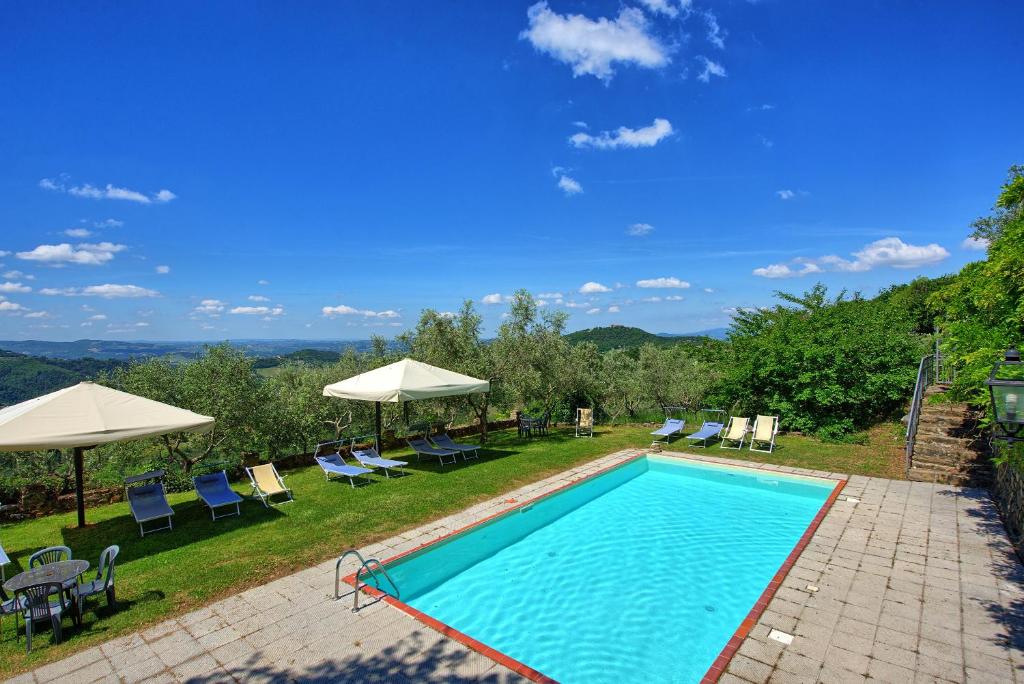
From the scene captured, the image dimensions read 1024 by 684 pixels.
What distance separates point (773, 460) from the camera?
37.4 ft

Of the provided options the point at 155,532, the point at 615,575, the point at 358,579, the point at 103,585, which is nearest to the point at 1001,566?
the point at 615,575

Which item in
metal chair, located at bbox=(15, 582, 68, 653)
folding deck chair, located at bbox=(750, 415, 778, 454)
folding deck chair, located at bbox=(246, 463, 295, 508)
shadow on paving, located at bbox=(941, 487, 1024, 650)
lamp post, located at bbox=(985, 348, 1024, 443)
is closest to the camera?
lamp post, located at bbox=(985, 348, 1024, 443)

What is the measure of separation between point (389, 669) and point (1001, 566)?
733cm

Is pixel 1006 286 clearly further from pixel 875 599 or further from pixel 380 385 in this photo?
pixel 380 385

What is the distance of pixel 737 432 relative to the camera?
42.7 ft

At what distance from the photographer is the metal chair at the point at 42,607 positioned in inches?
166

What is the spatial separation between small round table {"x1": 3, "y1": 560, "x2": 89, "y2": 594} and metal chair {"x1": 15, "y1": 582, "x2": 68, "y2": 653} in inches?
2.2

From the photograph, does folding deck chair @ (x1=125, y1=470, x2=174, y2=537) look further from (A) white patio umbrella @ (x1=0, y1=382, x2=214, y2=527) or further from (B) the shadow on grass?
(A) white patio umbrella @ (x1=0, y1=382, x2=214, y2=527)

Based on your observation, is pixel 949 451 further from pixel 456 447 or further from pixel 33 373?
pixel 33 373

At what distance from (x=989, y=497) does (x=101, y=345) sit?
97.7 metres

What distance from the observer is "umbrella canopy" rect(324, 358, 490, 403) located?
392 inches

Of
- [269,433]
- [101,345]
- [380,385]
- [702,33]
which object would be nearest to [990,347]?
[380,385]

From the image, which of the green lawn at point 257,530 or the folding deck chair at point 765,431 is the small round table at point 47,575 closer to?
the green lawn at point 257,530

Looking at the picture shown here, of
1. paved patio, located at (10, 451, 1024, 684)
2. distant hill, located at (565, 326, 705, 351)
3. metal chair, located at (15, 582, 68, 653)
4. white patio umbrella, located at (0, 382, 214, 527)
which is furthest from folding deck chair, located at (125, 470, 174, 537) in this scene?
distant hill, located at (565, 326, 705, 351)
